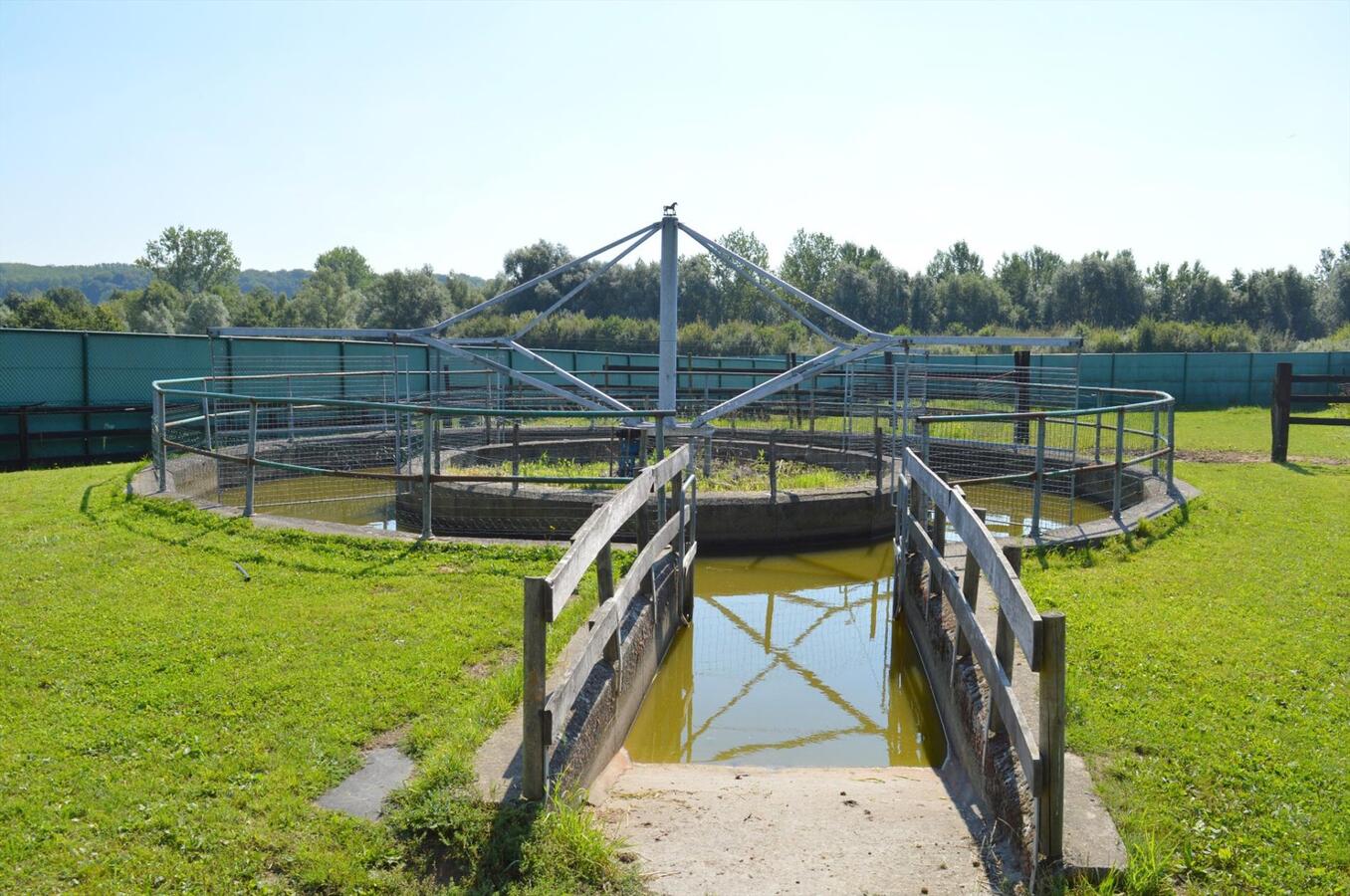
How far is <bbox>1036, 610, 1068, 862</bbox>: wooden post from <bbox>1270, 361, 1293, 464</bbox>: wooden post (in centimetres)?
1451

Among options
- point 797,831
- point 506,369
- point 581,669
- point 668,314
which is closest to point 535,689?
point 581,669

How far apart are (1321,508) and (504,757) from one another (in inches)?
392

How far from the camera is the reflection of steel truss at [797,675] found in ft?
20.8

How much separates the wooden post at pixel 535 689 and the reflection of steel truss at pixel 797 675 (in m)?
2.38

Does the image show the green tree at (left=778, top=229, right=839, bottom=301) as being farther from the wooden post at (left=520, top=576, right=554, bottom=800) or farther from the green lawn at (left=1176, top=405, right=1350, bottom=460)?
the wooden post at (left=520, top=576, right=554, bottom=800)

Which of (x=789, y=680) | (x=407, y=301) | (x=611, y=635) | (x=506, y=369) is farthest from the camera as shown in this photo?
(x=407, y=301)

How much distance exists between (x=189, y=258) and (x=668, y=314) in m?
126

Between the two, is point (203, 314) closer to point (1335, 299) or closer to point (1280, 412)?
point (1280, 412)

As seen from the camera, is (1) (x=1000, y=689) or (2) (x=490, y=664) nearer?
(1) (x=1000, y=689)

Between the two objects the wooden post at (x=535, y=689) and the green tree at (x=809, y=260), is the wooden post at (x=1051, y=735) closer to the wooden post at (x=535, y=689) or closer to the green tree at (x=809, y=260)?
the wooden post at (x=535, y=689)

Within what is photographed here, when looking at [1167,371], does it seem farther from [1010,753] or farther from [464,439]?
[1010,753]

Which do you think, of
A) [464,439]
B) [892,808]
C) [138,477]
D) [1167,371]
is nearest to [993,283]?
[1167,371]

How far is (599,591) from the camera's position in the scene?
575cm

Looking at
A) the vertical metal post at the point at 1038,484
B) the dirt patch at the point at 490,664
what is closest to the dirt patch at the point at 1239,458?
the vertical metal post at the point at 1038,484
